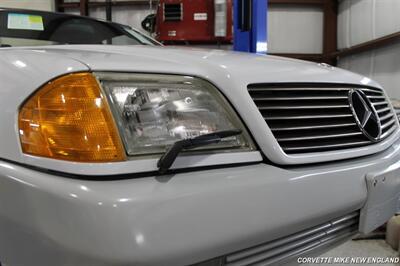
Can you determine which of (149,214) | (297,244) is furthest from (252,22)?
(149,214)

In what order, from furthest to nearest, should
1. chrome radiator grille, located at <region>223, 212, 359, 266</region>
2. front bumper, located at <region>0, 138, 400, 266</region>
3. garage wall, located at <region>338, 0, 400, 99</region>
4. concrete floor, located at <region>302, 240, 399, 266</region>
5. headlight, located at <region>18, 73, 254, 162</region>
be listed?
garage wall, located at <region>338, 0, 400, 99</region> → concrete floor, located at <region>302, 240, 399, 266</region> → chrome radiator grille, located at <region>223, 212, 359, 266</region> → headlight, located at <region>18, 73, 254, 162</region> → front bumper, located at <region>0, 138, 400, 266</region>

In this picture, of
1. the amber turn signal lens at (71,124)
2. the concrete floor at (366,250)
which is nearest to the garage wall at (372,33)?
the concrete floor at (366,250)

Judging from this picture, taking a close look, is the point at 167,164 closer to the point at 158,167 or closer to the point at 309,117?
the point at 158,167

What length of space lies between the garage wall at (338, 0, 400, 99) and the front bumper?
4.25 meters

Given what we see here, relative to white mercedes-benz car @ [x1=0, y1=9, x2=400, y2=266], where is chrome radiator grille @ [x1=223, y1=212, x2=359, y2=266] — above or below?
below

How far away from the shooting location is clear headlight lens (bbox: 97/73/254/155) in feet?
2.97

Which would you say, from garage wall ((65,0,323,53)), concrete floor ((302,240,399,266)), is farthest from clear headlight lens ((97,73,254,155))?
garage wall ((65,0,323,53))

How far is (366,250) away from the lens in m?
2.70

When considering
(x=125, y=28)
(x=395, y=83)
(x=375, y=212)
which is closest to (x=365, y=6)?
(x=395, y=83)

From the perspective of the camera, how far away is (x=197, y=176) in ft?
2.91

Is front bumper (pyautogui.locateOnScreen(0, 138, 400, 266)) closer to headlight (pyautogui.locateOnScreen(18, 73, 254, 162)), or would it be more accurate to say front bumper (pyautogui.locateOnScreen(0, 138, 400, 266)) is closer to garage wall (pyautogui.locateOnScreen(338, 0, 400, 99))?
headlight (pyautogui.locateOnScreen(18, 73, 254, 162))

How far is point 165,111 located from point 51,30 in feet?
4.49

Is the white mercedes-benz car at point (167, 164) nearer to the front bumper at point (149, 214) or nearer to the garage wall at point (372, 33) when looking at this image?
the front bumper at point (149, 214)

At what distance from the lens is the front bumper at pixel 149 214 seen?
2.50 ft
